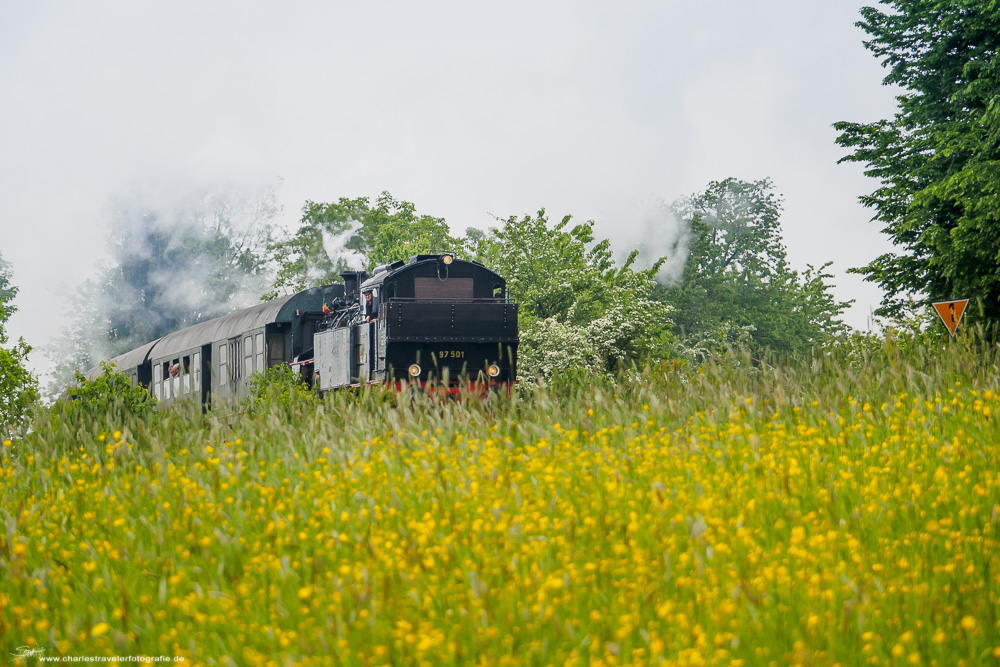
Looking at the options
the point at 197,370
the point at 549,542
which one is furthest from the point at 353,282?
the point at 549,542

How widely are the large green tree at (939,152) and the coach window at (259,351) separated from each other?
14.9m

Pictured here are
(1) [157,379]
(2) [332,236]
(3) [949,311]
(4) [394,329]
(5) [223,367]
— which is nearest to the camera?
(3) [949,311]

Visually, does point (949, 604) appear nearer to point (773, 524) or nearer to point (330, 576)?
point (773, 524)

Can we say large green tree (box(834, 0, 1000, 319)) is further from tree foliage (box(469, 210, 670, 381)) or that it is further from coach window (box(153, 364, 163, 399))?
coach window (box(153, 364, 163, 399))

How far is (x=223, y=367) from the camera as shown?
25.3 meters

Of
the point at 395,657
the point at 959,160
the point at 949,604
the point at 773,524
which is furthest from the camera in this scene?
the point at 959,160

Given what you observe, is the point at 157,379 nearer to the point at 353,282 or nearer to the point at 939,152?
the point at 353,282

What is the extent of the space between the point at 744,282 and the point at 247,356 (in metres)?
47.3

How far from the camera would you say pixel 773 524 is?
561cm

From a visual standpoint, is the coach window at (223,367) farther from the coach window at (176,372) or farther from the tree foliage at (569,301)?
the tree foliage at (569,301)

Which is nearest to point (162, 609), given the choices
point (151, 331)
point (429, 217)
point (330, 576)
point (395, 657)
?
point (330, 576)

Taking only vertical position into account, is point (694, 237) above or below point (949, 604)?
above

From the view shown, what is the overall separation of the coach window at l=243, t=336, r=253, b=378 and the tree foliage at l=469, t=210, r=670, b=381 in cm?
783

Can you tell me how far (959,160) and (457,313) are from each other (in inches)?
494
